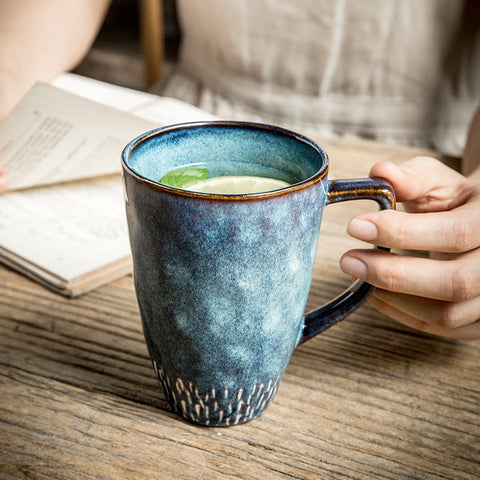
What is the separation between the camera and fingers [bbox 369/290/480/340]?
1.57ft

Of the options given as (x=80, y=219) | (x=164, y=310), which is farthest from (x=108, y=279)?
(x=164, y=310)

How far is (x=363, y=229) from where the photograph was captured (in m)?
0.42

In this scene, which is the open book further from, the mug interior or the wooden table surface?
the mug interior

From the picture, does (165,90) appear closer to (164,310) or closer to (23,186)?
(23,186)

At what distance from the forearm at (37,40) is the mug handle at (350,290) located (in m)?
0.66

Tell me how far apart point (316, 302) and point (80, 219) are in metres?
0.29

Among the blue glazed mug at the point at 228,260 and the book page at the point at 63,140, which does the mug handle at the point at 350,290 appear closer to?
the blue glazed mug at the point at 228,260

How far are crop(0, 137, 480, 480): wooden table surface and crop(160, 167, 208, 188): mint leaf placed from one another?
17 centimetres

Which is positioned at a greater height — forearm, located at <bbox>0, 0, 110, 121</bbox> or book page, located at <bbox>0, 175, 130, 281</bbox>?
forearm, located at <bbox>0, 0, 110, 121</bbox>

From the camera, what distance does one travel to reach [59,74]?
1031mm

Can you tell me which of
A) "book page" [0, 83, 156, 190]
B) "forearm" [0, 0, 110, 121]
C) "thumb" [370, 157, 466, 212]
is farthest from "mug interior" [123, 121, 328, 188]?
"forearm" [0, 0, 110, 121]

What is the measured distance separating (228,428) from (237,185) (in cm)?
18

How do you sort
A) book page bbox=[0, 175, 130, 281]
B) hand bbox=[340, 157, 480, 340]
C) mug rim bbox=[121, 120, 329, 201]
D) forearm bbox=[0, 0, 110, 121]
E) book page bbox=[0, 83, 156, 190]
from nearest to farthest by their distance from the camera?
mug rim bbox=[121, 120, 329, 201]
hand bbox=[340, 157, 480, 340]
book page bbox=[0, 175, 130, 281]
book page bbox=[0, 83, 156, 190]
forearm bbox=[0, 0, 110, 121]

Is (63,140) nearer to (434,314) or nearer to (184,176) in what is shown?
(184,176)
